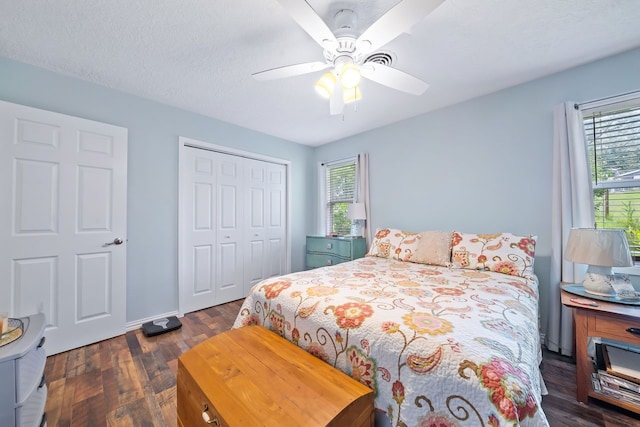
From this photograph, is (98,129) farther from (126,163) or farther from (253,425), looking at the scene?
(253,425)

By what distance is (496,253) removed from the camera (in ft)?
6.72

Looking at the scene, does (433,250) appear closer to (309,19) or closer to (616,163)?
(616,163)

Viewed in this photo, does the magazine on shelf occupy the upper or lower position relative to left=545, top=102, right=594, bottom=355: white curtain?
lower

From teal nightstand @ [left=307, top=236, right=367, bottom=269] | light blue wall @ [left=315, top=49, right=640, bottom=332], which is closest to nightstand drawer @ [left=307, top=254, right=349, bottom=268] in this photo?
teal nightstand @ [left=307, top=236, right=367, bottom=269]

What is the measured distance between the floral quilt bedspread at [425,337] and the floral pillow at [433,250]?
1.63ft

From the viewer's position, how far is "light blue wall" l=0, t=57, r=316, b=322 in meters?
2.20

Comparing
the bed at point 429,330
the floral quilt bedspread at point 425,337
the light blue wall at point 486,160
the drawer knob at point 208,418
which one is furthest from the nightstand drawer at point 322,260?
the drawer knob at point 208,418

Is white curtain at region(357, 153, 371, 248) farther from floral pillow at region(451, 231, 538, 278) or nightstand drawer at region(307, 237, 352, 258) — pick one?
floral pillow at region(451, 231, 538, 278)

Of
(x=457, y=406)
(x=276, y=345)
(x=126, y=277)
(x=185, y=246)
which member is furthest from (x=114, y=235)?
(x=457, y=406)

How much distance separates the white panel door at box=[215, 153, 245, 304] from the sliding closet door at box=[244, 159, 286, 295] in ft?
0.35

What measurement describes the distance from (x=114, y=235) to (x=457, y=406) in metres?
2.87

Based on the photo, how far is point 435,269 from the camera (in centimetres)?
212

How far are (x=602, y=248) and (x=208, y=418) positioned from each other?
240cm

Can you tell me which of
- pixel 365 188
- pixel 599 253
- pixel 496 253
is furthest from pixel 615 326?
pixel 365 188
